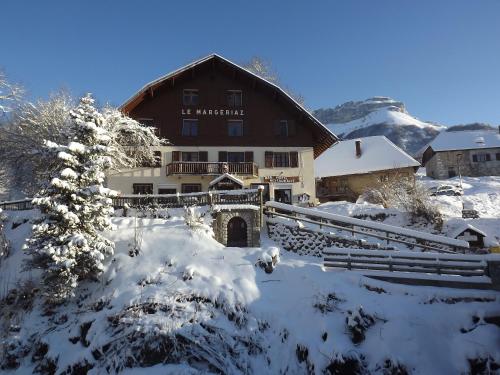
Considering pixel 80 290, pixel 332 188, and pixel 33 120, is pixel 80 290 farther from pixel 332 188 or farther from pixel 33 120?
pixel 332 188

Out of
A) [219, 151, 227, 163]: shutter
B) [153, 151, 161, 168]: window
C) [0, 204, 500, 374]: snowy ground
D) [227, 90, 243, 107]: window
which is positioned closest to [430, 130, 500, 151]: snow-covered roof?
[227, 90, 243, 107]: window

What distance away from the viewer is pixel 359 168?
140 ft

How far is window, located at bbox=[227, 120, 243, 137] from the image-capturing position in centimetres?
2986

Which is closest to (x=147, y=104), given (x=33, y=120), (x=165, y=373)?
(x=33, y=120)

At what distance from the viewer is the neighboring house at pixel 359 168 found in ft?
134

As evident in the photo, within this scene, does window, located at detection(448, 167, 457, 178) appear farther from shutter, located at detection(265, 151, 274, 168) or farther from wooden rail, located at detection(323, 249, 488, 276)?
wooden rail, located at detection(323, 249, 488, 276)

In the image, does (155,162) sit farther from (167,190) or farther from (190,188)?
(190,188)

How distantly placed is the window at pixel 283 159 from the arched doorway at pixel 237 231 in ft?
38.5

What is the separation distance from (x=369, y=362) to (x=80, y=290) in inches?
447

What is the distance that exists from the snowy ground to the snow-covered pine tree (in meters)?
1.09

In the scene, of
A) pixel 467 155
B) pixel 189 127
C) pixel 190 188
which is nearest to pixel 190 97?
pixel 189 127

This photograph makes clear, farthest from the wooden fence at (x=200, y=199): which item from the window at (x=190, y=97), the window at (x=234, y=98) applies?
the window at (x=234, y=98)

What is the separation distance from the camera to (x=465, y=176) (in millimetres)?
51094

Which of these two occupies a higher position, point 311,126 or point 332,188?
point 311,126
